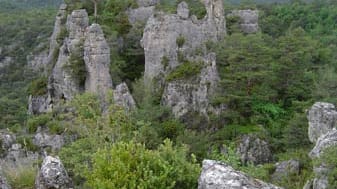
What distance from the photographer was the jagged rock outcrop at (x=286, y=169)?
1817 centimetres

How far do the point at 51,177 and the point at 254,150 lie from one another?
17304 millimetres

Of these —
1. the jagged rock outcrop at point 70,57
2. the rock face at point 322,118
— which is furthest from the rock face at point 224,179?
the jagged rock outcrop at point 70,57

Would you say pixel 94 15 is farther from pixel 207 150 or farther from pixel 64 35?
pixel 207 150

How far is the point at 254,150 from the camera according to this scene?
1026 inches

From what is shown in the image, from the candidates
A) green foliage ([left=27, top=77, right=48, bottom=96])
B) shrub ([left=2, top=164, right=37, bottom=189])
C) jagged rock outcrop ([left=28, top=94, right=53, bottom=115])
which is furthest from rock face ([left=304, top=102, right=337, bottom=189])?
green foliage ([left=27, top=77, right=48, bottom=96])

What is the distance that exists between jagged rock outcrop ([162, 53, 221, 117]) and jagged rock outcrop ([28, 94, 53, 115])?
23.4 feet

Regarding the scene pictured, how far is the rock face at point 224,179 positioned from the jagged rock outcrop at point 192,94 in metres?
20.3

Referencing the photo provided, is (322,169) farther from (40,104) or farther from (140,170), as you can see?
(40,104)

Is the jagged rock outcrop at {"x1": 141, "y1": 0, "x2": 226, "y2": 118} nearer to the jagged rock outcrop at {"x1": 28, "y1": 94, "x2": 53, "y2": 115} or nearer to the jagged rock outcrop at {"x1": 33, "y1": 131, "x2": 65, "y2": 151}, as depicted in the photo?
the jagged rock outcrop at {"x1": 33, "y1": 131, "x2": 65, "y2": 151}

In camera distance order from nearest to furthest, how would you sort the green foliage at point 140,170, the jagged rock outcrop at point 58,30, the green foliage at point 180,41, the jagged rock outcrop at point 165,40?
the green foliage at point 140,170
the jagged rock outcrop at point 165,40
the green foliage at point 180,41
the jagged rock outcrop at point 58,30

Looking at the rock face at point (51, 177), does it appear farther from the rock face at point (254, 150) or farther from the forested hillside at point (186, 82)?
the rock face at point (254, 150)

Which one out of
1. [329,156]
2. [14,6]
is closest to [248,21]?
[329,156]

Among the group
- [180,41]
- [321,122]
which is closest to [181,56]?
[180,41]

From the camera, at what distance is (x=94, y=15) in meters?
34.1
